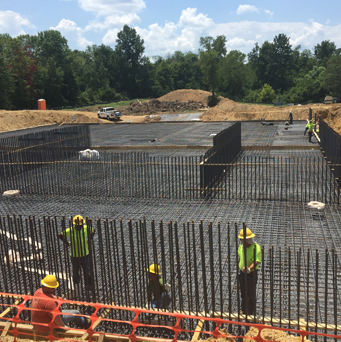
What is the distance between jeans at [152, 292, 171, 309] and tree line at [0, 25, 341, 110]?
56.1m

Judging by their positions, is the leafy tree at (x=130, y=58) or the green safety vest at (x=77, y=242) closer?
the green safety vest at (x=77, y=242)

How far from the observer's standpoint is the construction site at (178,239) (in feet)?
19.1

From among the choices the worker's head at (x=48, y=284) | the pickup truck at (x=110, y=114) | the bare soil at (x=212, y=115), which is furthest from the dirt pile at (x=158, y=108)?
the worker's head at (x=48, y=284)

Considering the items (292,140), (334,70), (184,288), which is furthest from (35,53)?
(184,288)

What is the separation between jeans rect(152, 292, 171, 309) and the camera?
5.86m

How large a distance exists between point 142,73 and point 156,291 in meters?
87.7

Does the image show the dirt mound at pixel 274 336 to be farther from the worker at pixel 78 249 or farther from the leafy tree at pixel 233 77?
the leafy tree at pixel 233 77

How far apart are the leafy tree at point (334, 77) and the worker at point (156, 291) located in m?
60.0

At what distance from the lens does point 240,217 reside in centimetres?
1093

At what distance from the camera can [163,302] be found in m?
6.19

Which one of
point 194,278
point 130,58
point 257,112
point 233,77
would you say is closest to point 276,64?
point 233,77

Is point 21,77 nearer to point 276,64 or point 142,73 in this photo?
point 142,73

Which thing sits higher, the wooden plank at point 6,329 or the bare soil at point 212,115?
the bare soil at point 212,115

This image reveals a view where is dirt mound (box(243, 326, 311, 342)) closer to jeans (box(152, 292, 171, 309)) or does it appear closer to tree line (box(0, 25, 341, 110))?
jeans (box(152, 292, 171, 309))
